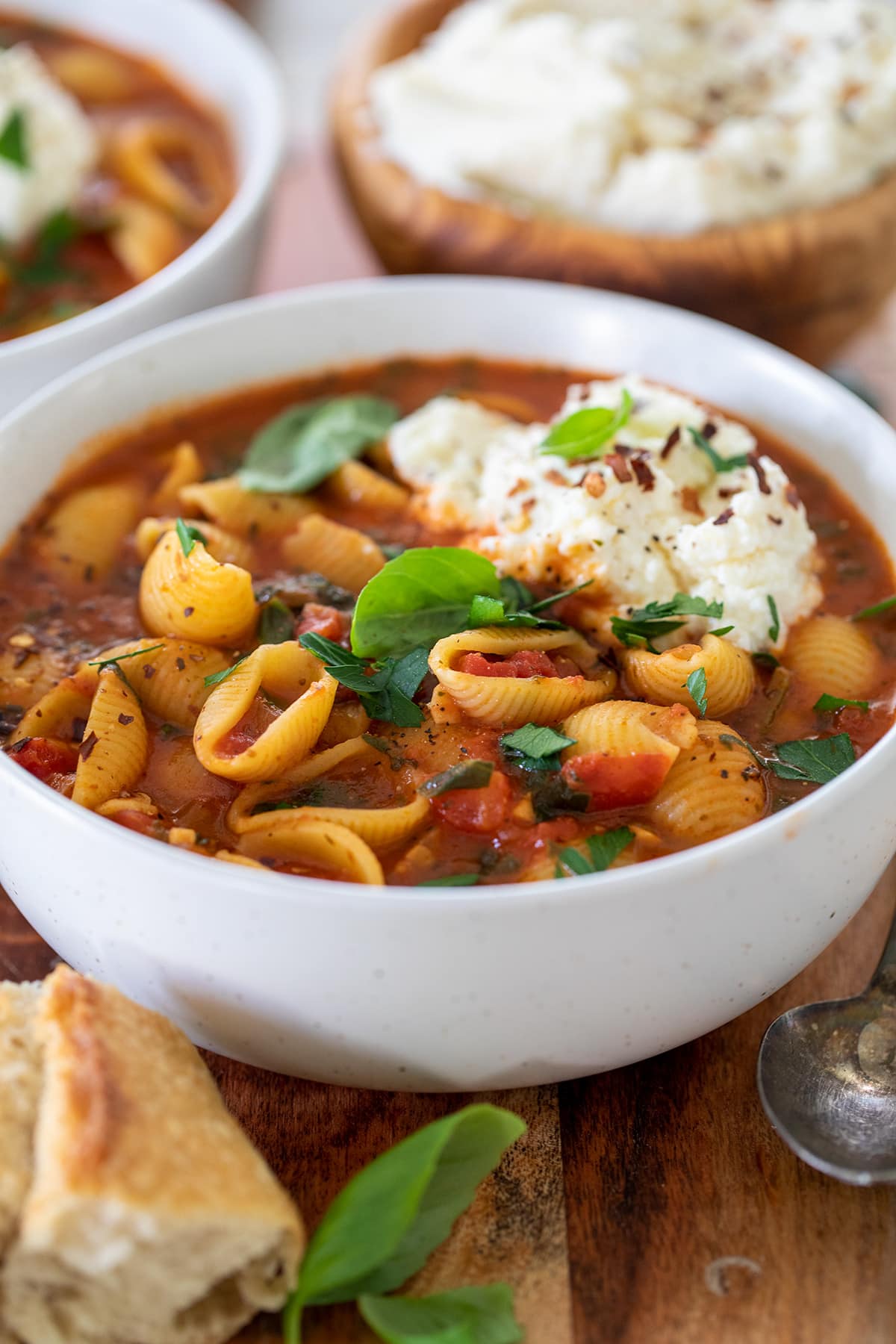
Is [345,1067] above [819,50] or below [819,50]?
below

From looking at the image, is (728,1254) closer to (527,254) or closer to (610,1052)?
(610,1052)

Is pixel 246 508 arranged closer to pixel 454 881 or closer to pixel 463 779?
pixel 463 779

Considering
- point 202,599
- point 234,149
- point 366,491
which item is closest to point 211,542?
point 202,599

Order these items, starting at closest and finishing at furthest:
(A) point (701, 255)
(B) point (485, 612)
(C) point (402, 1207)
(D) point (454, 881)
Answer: (C) point (402, 1207), (D) point (454, 881), (B) point (485, 612), (A) point (701, 255)

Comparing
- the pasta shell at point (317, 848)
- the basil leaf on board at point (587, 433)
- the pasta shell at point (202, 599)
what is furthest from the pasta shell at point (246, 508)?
the pasta shell at point (317, 848)

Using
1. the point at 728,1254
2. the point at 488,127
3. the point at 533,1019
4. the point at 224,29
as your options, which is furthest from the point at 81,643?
the point at 224,29

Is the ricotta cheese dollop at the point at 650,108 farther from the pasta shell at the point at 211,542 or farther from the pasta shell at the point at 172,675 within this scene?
the pasta shell at the point at 172,675
